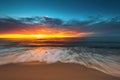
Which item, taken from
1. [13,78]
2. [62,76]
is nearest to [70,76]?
[62,76]

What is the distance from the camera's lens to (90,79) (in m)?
6.70

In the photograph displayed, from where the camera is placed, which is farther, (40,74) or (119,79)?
(40,74)

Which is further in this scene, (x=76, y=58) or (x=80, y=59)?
(x=76, y=58)

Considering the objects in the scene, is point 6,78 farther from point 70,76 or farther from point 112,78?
point 112,78

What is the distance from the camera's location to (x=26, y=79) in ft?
21.6

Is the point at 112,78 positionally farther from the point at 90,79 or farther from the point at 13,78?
the point at 13,78

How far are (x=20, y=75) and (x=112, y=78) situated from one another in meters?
4.89

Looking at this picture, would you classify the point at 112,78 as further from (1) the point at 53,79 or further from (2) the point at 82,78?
(1) the point at 53,79

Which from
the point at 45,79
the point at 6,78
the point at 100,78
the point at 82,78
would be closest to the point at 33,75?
the point at 45,79

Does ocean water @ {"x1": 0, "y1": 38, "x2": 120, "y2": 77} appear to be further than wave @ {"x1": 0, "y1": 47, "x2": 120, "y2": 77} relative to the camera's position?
Yes

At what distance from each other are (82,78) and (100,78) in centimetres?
94

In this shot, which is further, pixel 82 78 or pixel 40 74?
pixel 40 74

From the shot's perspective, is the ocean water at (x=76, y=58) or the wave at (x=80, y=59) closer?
the wave at (x=80, y=59)

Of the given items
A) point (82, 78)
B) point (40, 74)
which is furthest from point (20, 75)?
point (82, 78)
